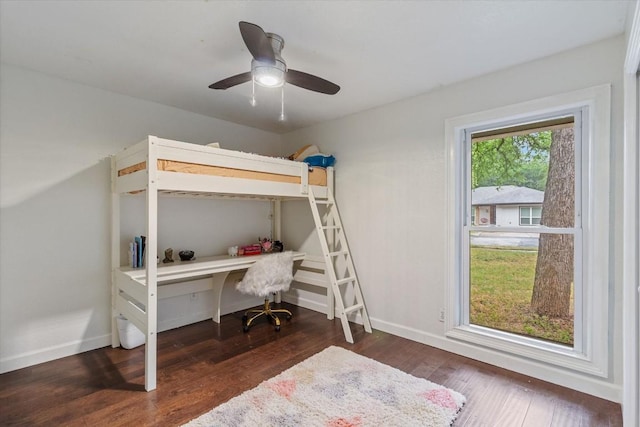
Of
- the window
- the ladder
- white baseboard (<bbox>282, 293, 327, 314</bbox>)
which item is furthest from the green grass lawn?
white baseboard (<bbox>282, 293, 327, 314</bbox>)

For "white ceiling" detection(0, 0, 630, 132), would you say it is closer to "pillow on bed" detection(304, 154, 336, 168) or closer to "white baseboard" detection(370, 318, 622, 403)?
"pillow on bed" detection(304, 154, 336, 168)

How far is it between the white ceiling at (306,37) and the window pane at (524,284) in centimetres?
145

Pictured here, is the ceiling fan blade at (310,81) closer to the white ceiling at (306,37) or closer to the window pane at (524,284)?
the white ceiling at (306,37)

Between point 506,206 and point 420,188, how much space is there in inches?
28.8

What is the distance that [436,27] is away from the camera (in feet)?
6.12

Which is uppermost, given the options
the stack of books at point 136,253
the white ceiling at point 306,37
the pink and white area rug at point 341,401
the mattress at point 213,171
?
the white ceiling at point 306,37

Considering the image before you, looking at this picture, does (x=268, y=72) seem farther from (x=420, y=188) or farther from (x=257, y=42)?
(x=420, y=188)

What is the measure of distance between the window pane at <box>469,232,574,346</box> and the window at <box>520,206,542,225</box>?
0.36 feet

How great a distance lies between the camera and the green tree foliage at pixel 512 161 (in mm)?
2412

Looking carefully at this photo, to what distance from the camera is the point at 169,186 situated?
2.23 meters

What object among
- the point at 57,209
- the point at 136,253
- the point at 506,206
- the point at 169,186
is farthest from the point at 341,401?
the point at 57,209

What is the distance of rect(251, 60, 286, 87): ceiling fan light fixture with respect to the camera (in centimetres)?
187

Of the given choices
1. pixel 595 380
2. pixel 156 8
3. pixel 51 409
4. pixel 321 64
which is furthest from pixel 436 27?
pixel 51 409

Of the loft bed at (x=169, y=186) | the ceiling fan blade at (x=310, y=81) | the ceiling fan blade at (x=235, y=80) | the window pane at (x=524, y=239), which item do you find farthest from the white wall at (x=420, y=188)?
the ceiling fan blade at (x=235, y=80)
